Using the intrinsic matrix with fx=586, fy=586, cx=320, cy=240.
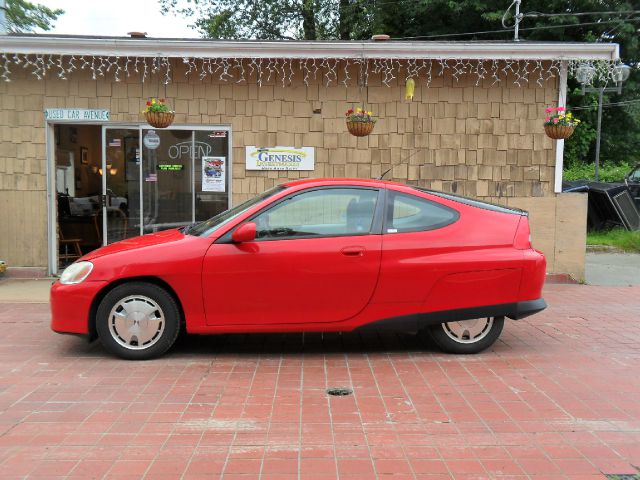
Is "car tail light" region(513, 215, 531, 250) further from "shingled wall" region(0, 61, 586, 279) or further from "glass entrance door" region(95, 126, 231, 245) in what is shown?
"glass entrance door" region(95, 126, 231, 245)

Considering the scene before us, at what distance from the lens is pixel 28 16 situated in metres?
33.0

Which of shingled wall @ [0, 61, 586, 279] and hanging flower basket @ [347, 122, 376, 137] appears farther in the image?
shingled wall @ [0, 61, 586, 279]

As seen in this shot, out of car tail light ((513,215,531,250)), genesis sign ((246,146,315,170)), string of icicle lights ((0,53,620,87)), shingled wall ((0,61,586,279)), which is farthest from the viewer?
genesis sign ((246,146,315,170))

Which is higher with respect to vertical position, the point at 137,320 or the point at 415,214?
the point at 415,214

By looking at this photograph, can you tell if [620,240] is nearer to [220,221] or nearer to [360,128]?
[360,128]

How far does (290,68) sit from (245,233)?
4837mm

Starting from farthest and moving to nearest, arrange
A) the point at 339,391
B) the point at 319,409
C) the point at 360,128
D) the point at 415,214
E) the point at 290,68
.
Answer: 1. the point at 290,68
2. the point at 360,128
3. the point at 415,214
4. the point at 339,391
5. the point at 319,409

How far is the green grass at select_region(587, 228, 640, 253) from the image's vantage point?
42.6 feet

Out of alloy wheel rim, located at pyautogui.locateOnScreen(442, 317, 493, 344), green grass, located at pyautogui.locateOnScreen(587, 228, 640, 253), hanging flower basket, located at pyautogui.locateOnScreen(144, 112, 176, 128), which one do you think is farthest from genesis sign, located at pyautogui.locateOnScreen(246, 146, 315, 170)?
green grass, located at pyautogui.locateOnScreen(587, 228, 640, 253)

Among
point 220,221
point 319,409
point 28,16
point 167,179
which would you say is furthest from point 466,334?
point 28,16

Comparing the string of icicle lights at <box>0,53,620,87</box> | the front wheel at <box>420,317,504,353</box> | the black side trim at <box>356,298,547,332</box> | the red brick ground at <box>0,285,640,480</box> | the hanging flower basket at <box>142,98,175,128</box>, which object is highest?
the string of icicle lights at <box>0,53,620,87</box>

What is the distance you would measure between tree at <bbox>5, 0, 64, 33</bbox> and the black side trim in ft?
103

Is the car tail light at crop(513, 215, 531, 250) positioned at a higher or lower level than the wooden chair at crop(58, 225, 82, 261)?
higher

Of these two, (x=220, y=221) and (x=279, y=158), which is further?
(x=279, y=158)
